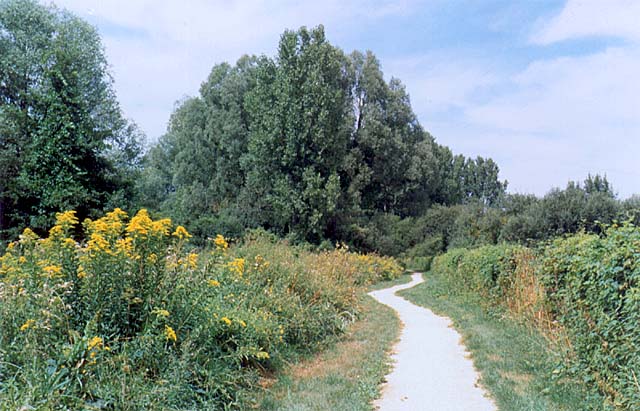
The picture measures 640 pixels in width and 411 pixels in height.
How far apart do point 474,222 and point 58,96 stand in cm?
2592

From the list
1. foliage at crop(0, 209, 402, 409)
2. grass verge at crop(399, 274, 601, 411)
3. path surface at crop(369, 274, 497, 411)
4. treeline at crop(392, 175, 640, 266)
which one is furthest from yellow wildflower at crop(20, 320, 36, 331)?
treeline at crop(392, 175, 640, 266)

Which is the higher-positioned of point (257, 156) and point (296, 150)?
point (296, 150)

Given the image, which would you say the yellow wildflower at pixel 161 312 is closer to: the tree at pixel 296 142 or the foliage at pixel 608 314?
the foliage at pixel 608 314

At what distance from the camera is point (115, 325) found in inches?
159

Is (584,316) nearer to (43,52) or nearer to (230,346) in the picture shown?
(230,346)

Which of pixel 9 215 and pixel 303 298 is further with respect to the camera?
pixel 9 215

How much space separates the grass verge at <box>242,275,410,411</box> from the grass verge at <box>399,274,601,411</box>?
52.5 inches

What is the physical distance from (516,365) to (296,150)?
22.0 meters

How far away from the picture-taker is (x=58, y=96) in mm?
14133

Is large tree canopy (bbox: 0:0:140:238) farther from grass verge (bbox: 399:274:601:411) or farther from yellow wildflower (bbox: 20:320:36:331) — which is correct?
grass verge (bbox: 399:274:601:411)

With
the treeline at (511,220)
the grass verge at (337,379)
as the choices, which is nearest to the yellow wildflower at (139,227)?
the grass verge at (337,379)

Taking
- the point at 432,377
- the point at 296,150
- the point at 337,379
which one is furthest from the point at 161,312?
the point at 296,150

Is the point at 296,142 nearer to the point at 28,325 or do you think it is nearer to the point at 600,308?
the point at 600,308

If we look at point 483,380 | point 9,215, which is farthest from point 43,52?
point 483,380
